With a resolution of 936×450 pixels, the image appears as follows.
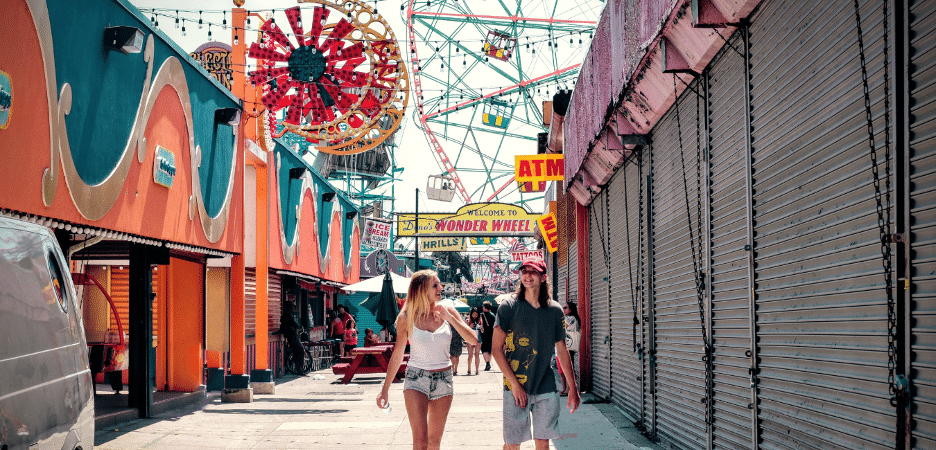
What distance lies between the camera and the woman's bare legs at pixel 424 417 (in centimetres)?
636

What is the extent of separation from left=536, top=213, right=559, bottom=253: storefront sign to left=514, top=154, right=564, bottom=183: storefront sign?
228 centimetres

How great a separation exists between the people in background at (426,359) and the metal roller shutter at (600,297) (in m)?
6.68

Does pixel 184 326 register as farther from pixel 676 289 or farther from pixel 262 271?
pixel 676 289

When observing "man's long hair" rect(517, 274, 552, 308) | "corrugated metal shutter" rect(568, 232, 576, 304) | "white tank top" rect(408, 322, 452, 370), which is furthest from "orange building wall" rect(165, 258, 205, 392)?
"man's long hair" rect(517, 274, 552, 308)

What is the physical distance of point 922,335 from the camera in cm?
358

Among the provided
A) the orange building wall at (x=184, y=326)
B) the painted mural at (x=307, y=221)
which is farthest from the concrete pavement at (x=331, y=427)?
Result: the painted mural at (x=307, y=221)

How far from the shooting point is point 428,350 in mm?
6449

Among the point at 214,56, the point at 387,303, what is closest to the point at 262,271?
the point at 387,303

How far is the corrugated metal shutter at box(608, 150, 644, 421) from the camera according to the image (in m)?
10.8

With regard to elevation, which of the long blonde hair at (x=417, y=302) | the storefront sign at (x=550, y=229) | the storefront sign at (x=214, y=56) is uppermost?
the storefront sign at (x=214, y=56)

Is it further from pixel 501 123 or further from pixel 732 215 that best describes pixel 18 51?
pixel 501 123

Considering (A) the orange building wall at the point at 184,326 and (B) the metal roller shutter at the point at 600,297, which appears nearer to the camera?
(B) the metal roller shutter at the point at 600,297

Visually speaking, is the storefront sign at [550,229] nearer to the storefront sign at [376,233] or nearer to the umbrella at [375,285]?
the umbrella at [375,285]

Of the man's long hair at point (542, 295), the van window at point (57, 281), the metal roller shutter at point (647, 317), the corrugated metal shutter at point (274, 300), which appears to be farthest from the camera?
the corrugated metal shutter at point (274, 300)
